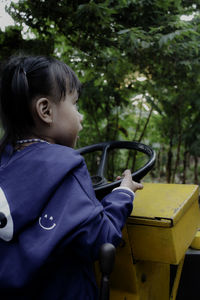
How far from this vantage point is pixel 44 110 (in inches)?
40.4

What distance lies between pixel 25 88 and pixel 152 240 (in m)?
0.70

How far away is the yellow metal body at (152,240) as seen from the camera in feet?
3.63

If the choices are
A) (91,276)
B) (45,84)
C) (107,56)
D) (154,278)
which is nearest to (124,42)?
(107,56)

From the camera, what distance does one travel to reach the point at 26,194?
86 cm

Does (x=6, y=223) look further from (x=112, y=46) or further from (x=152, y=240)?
(x=112, y=46)

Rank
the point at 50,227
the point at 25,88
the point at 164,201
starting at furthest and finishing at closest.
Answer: the point at 164,201
the point at 25,88
the point at 50,227

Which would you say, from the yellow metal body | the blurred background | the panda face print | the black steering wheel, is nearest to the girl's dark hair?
the panda face print

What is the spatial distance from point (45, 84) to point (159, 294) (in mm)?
1086

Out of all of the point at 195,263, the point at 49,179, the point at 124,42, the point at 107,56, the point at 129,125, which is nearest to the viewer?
the point at 49,179

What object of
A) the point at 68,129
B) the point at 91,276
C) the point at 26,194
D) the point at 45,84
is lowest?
the point at 91,276

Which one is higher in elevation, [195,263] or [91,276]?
[91,276]

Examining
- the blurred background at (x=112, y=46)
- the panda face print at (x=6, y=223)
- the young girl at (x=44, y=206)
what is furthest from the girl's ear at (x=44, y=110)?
the blurred background at (x=112, y=46)

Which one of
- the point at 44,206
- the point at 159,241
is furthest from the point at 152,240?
the point at 44,206

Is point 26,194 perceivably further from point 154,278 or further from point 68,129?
point 154,278
